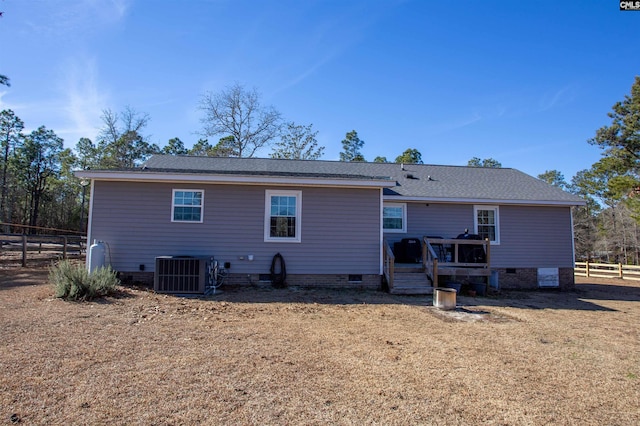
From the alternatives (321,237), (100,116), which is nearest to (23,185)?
(100,116)

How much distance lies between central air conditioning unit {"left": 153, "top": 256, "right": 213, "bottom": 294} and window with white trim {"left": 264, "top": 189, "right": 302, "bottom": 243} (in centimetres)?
205

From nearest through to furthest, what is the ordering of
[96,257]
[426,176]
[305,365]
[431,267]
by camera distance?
1. [305,365]
2. [96,257]
3. [431,267]
4. [426,176]

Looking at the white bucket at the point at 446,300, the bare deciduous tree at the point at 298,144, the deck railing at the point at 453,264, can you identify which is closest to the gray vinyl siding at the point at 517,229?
the deck railing at the point at 453,264

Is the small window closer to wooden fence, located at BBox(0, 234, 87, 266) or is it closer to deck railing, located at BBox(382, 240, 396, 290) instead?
deck railing, located at BBox(382, 240, 396, 290)

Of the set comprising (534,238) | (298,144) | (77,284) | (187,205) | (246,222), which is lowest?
(77,284)

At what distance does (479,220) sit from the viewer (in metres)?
11.2

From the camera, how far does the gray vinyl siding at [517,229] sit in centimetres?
1097

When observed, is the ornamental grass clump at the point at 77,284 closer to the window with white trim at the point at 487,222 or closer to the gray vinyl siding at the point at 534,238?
the window with white trim at the point at 487,222

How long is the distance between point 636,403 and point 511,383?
952 mm

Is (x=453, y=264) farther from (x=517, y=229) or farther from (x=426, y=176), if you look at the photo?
(x=426, y=176)

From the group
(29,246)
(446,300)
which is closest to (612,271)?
(446,300)

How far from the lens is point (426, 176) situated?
42.5 feet

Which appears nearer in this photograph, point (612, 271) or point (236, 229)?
point (236, 229)

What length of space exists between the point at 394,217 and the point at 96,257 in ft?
26.7
